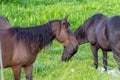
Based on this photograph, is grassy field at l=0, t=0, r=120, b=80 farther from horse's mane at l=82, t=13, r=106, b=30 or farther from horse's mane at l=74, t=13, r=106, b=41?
horse's mane at l=82, t=13, r=106, b=30

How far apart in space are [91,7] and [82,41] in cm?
483

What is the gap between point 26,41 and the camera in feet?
19.5

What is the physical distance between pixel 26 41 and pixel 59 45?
3.88 meters

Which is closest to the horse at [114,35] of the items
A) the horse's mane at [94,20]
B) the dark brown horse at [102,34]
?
the dark brown horse at [102,34]

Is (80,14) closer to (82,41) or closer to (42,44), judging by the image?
(82,41)

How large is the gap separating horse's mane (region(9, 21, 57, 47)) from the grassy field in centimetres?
24

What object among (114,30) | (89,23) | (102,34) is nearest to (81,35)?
(89,23)

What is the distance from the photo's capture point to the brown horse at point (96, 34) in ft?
24.7

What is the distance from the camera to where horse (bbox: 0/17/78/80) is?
19.2 feet

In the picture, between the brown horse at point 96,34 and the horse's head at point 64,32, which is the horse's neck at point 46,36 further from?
the brown horse at point 96,34

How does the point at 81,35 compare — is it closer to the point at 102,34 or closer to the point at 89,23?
the point at 89,23

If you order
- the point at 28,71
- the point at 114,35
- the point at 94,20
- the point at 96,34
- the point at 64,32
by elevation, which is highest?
the point at 64,32

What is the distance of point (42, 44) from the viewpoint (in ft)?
19.8

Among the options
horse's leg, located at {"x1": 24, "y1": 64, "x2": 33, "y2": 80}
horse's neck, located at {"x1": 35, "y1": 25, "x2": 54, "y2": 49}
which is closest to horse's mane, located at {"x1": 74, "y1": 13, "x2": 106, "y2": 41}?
horse's neck, located at {"x1": 35, "y1": 25, "x2": 54, "y2": 49}
